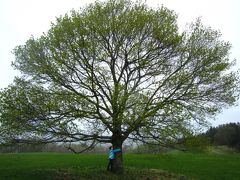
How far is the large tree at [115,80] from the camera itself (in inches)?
755

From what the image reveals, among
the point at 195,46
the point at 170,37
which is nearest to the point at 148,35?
the point at 170,37

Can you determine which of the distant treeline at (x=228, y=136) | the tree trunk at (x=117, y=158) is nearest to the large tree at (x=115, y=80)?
the tree trunk at (x=117, y=158)

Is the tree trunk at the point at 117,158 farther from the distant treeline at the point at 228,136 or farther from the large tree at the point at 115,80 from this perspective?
the distant treeline at the point at 228,136

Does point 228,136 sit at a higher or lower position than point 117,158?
higher

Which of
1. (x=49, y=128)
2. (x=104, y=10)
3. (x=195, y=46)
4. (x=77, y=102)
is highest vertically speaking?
(x=104, y=10)

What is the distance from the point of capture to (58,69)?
20906 millimetres

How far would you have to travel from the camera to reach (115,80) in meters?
22.6

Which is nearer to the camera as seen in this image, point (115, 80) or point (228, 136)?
point (115, 80)

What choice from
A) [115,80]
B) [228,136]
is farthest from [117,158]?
[228,136]

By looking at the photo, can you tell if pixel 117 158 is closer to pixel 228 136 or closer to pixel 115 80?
pixel 115 80

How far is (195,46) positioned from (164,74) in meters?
2.58

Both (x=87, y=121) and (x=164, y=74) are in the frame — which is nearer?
(x=87, y=121)

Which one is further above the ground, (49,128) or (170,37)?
(170,37)

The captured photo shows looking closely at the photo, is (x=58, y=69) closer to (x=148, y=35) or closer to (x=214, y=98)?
(x=148, y=35)
